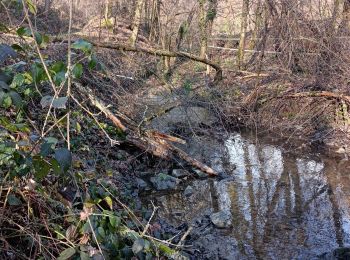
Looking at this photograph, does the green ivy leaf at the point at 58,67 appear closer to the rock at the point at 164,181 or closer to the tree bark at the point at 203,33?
the rock at the point at 164,181

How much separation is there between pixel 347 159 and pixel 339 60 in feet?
7.26

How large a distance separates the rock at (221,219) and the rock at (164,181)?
0.97 m

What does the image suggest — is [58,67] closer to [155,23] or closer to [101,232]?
[101,232]

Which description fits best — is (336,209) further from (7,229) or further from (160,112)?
(7,229)

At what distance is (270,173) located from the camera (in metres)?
6.75

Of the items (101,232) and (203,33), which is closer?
(101,232)

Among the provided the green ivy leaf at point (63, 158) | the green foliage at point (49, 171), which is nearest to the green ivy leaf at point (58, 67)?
the green foliage at point (49, 171)

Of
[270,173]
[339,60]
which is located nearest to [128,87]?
[270,173]

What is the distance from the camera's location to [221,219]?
4.99m

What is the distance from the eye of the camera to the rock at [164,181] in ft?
19.2

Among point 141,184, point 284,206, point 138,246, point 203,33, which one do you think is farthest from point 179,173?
point 203,33

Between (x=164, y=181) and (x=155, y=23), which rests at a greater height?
(x=155, y=23)

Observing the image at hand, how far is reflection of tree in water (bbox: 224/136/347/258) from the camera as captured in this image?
15.3 ft

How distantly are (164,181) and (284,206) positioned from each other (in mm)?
1588
